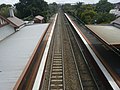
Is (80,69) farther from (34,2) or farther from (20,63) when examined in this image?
(34,2)

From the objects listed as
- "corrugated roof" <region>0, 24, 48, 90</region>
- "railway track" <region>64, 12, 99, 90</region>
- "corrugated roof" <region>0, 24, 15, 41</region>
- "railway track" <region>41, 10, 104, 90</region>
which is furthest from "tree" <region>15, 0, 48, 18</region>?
"corrugated roof" <region>0, 24, 48, 90</region>

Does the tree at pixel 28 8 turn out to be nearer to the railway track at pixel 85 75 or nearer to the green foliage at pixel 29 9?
the green foliage at pixel 29 9

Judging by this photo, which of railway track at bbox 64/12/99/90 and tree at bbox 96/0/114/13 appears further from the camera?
tree at bbox 96/0/114/13

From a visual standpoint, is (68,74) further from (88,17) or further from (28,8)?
(28,8)

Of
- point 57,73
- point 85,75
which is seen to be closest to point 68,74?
point 57,73

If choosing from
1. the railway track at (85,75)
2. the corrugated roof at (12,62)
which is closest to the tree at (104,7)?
the railway track at (85,75)

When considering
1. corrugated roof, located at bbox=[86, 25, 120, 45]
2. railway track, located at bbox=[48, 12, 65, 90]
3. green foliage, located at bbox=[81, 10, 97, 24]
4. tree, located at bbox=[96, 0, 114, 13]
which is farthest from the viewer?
tree, located at bbox=[96, 0, 114, 13]

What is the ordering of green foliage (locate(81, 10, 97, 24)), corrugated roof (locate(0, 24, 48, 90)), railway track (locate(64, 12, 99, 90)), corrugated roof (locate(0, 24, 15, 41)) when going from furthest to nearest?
1. green foliage (locate(81, 10, 97, 24))
2. corrugated roof (locate(0, 24, 15, 41))
3. railway track (locate(64, 12, 99, 90))
4. corrugated roof (locate(0, 24, 48, 90))

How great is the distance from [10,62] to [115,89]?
241 inches

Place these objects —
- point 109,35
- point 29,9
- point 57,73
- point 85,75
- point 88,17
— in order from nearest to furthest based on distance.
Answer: point 85,75 → point 57,73 → point 109,35 → point 88,17 → point 29,9

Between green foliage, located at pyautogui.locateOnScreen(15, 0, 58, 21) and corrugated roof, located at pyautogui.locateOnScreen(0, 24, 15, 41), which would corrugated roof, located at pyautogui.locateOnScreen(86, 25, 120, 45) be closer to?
corrugated roof, located at pyautogui.locateOnScreen(0, 24, 15, 41)

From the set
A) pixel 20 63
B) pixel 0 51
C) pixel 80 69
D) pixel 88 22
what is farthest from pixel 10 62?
pixel 88 22

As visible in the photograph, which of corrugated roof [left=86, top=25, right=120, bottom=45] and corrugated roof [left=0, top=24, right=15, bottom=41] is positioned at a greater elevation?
corrugated roof [left=86, top=25, right=120, bottom=45]

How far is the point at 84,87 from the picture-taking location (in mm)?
11312
